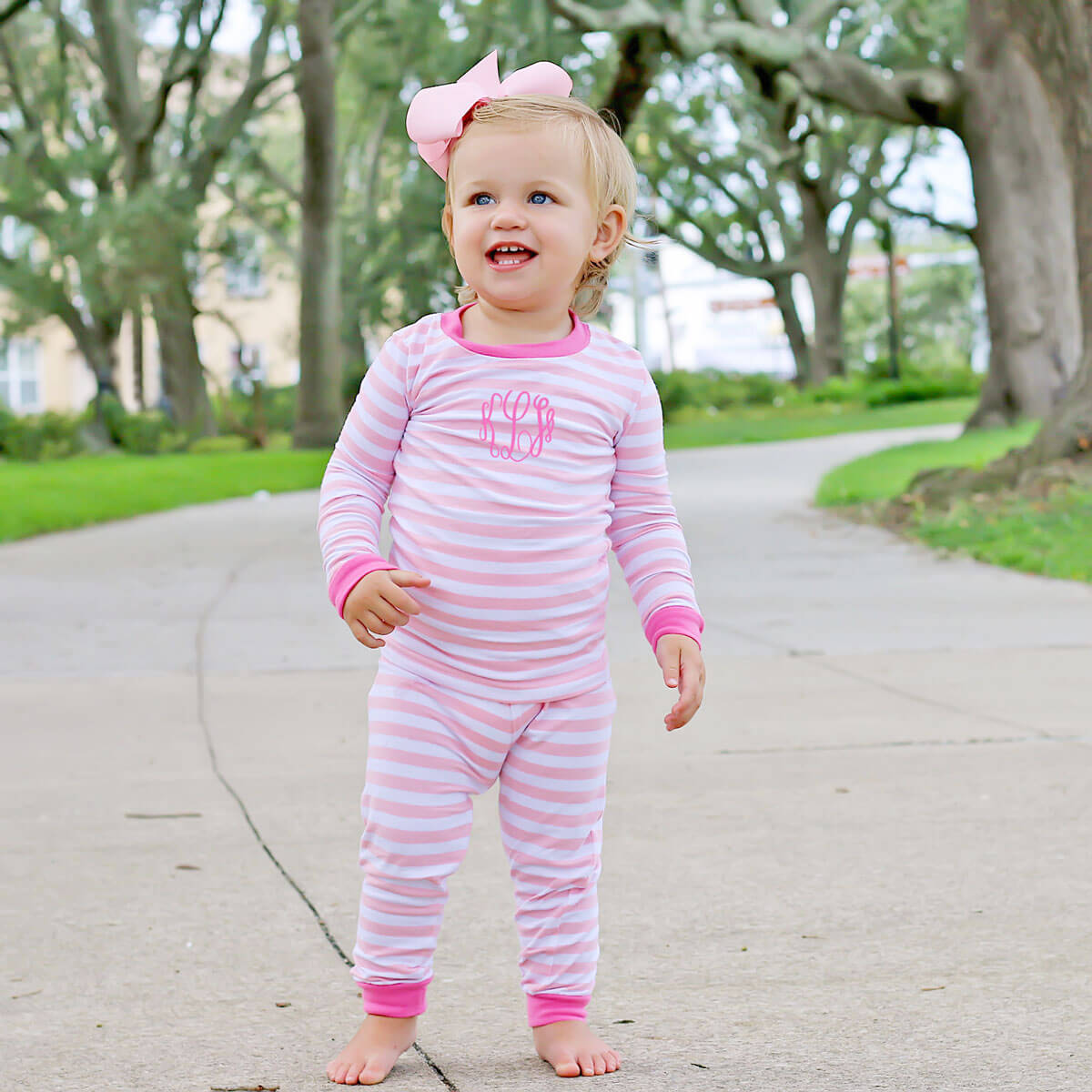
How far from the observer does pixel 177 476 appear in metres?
20.3

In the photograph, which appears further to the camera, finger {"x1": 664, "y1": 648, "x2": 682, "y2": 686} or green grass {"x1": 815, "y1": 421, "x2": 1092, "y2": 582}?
green grass {"x1": 815, "y1": 421, "x2": 1092, "y2": 582}

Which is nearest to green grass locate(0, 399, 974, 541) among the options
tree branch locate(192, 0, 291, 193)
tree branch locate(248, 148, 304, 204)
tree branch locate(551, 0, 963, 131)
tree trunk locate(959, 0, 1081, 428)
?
tree branch locate(192, 0, 291, 193)

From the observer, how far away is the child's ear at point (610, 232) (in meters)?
2.74

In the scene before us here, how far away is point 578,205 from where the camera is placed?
2.64 metres

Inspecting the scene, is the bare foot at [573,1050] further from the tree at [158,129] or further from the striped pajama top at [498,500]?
the tree at [158,129]

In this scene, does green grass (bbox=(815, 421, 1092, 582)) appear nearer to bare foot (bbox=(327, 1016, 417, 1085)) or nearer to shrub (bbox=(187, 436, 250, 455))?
bare foot (bbox=(327, 1016, 417, 1085))

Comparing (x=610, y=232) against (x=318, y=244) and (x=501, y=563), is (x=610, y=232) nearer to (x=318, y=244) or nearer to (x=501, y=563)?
(x=501, y=563)

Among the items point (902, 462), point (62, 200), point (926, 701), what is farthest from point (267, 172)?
point (926, 701)

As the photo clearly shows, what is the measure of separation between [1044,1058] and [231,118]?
3047cm

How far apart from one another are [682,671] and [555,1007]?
582 millimetres

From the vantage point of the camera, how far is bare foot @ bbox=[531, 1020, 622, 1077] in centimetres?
267

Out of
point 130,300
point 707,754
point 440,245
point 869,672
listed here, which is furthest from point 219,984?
point 440,245

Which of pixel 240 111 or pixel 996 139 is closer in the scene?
pixel 996 139

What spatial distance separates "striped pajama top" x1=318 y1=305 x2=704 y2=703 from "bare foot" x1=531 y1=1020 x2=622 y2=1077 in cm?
55
